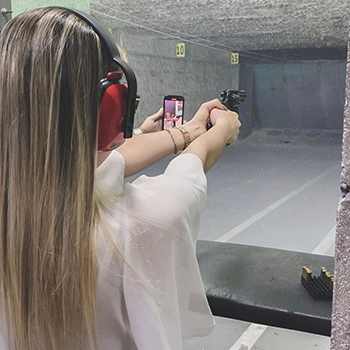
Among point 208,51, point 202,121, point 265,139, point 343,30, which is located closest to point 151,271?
point 202,121

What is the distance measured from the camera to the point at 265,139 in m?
3.22

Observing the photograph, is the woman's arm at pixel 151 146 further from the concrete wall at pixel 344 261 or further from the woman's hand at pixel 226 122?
the concrete wall at pixel 344 261

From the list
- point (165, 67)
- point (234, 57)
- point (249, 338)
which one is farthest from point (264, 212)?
point (249, 338)

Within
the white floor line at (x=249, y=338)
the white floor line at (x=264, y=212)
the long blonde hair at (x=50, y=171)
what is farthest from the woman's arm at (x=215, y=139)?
the white floor line at (x=264, y=212)

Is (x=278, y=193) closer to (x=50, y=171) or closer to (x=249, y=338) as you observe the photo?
(x=249, y=338)

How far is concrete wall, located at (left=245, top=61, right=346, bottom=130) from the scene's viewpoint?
311 cm

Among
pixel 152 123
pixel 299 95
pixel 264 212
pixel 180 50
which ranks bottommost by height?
pixel 264 212

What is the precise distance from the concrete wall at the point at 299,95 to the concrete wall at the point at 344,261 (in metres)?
2.63

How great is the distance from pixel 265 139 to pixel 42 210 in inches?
110

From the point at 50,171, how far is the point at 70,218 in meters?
0.06

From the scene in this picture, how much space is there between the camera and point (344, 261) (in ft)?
1.56

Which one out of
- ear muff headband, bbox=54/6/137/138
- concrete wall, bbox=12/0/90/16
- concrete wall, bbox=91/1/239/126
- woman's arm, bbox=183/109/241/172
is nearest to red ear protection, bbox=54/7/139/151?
ear muff headband, bbox=54/6/137/138

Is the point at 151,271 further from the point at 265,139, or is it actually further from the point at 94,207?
the point at 265,139

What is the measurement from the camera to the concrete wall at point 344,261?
1.51 feet
